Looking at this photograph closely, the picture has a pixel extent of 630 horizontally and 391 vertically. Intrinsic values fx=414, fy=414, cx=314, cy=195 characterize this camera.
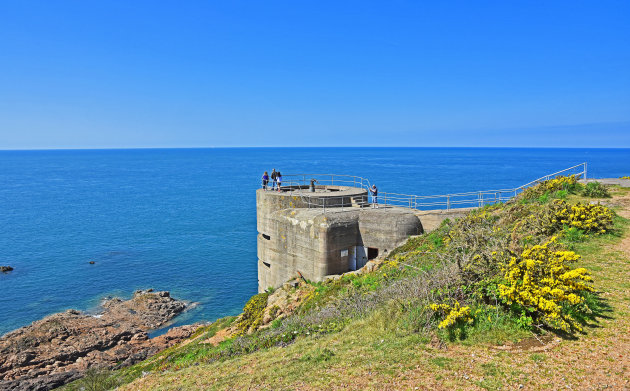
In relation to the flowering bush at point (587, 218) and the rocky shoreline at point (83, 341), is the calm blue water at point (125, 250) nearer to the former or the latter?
the rocky shoreline at point (83, 341)

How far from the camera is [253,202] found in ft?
229

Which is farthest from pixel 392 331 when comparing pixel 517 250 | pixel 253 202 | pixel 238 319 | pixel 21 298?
pixel 253 202

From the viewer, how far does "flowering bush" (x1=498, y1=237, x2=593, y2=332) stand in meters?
8.20

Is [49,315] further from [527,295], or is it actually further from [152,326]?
[527,295]

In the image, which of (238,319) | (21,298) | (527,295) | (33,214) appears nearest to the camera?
(527,295)

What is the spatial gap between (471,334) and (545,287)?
177cm

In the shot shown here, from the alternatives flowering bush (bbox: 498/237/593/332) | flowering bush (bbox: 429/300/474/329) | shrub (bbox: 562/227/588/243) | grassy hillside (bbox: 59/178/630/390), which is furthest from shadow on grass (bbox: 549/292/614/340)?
shrub (bbox: 562/227/588/243)

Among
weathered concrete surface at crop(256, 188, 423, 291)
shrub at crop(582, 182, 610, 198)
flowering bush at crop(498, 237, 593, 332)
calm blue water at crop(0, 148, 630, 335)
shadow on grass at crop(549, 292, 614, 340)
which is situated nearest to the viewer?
shadow on grass at crop(549, 292, 614, 340)

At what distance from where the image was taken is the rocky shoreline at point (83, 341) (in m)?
20.4

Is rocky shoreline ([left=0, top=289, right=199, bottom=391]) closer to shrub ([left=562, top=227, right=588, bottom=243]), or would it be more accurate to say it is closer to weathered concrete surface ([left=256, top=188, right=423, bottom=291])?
weathered concrete surface ([left=256, top=188, right=423, bottom=291])

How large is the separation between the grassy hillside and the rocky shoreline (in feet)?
30.8

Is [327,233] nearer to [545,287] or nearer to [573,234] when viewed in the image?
[573,234]

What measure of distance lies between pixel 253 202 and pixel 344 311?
192 ft

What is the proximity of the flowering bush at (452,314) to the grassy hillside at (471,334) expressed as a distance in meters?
0.02
